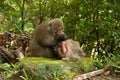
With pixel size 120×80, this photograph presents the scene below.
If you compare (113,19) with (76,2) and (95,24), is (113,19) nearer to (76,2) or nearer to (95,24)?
(95,24)

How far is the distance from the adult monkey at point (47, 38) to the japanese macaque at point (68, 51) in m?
0.17

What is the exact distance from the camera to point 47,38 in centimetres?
690

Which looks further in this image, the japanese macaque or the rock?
the japanese macaque

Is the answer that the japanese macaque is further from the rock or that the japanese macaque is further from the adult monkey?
the rock

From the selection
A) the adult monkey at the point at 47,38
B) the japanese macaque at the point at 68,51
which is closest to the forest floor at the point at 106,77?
the japanese macaque at the point at 68,51

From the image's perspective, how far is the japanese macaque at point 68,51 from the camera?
21.5 ft

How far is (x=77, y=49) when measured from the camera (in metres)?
6.95

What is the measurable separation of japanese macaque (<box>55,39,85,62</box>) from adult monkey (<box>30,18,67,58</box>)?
17 centimetres

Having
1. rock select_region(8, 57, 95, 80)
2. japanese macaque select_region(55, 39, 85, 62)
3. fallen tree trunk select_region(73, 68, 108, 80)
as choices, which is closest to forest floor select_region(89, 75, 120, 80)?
fallen tree trunk select_region(73, 68, 108, 80)

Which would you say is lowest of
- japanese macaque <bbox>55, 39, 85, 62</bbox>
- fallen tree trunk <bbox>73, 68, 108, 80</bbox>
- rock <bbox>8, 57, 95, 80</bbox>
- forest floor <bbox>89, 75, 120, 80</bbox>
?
forest floor <bbox>89, 75, 120, 80</bbox>

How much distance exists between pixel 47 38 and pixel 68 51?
22.3 inches

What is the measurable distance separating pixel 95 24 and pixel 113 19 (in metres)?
0.50

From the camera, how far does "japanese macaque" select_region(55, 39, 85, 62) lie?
21.5ft

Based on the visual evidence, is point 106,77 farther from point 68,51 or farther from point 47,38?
point 47,38
